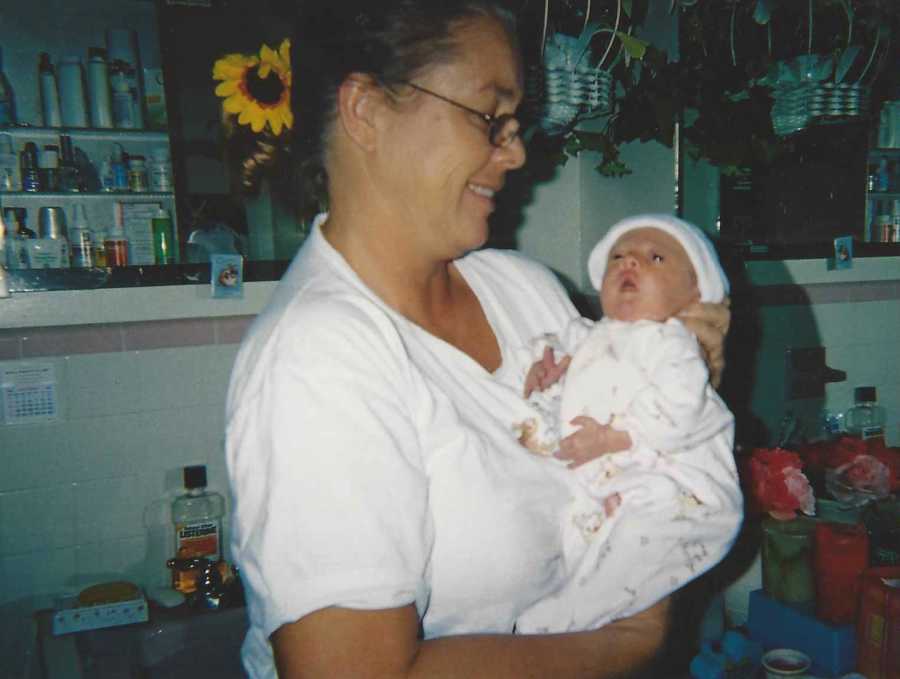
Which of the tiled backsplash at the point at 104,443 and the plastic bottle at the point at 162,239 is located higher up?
the plastic bottle at the point at 162,239

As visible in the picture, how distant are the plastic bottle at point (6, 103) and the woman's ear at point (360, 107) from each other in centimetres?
237

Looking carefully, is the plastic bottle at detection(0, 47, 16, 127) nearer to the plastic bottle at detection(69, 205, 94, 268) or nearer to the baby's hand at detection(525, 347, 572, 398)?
the plastic bottle at detection(69, 205, 94, 268)

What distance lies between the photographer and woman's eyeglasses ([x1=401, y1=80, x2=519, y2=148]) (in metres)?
0.98

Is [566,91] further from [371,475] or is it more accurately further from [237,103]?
[371,475]

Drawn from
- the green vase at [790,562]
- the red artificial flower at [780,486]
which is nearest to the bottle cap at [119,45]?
the red artificial flower at [780,486]

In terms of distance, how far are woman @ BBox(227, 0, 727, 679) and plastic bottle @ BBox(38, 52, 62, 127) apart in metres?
2.41

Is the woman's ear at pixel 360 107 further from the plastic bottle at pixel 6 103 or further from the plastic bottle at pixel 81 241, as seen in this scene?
the plastic bottle at pixel 6 103

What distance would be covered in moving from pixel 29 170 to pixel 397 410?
9.09 ft

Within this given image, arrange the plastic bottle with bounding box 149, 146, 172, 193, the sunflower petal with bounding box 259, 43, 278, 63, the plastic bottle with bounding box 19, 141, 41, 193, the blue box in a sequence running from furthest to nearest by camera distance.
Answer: the plastic bottle with bounding box 149, 146, 172, 193, the plastic bottle with bounding box 19, 141, 41, 193, the sunflower petal with bounding box 259, 43, 278, 63, the blue box

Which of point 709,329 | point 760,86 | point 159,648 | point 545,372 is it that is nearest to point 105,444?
point 159,648

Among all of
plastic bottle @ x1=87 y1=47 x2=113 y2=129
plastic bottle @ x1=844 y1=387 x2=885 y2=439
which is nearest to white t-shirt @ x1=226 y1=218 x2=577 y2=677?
plastic bottle @ x1=844 y1=387 x2=885 y2=439

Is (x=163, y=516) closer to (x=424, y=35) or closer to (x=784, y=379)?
(x=424, y=35)

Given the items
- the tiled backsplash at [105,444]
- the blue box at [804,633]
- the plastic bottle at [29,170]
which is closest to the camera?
the blue box at [804,633]

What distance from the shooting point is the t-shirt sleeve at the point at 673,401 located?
1.09 m
